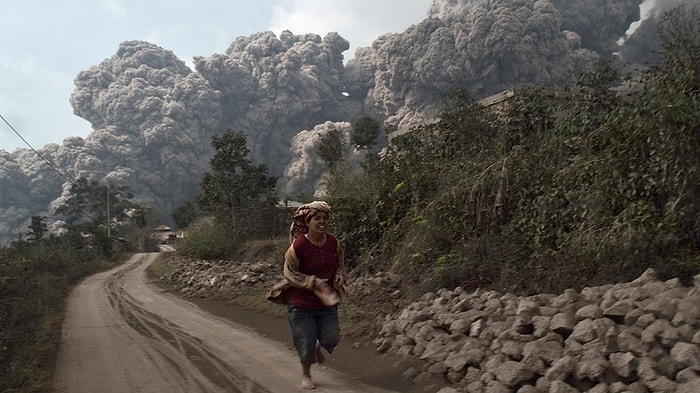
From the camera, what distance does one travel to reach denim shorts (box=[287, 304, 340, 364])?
4.52 metres

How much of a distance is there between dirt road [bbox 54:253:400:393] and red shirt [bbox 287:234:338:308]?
0.82m

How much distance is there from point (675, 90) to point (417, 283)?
4535 millimetres

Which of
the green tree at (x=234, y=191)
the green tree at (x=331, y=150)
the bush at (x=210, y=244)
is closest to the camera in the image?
the bush at (x=210, y=244)

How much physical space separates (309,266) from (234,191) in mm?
20900

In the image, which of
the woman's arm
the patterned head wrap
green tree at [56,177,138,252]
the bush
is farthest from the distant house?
the woman's arm

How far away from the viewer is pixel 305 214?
461 cm

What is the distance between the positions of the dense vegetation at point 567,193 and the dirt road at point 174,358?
2.77 m

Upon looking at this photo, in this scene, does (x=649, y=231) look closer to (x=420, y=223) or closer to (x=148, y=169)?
(x=420, y=223)

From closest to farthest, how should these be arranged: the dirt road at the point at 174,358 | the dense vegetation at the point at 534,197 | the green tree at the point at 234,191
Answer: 1. the dirt road at the point at 174,358
2. the dense vegetation at the point at 534,197
3. the green tree at the point at 234,191

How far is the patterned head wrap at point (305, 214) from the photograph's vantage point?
4.54 metres

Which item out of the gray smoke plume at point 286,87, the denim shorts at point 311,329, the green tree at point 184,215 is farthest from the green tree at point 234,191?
the gray smoke plume at point 286,87

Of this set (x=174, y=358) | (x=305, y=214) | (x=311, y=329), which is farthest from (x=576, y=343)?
(x=174, y=358)

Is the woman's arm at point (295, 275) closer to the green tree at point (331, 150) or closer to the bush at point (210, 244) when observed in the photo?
the bush at point (210, 244)

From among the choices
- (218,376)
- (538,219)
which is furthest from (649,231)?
(218,376)
